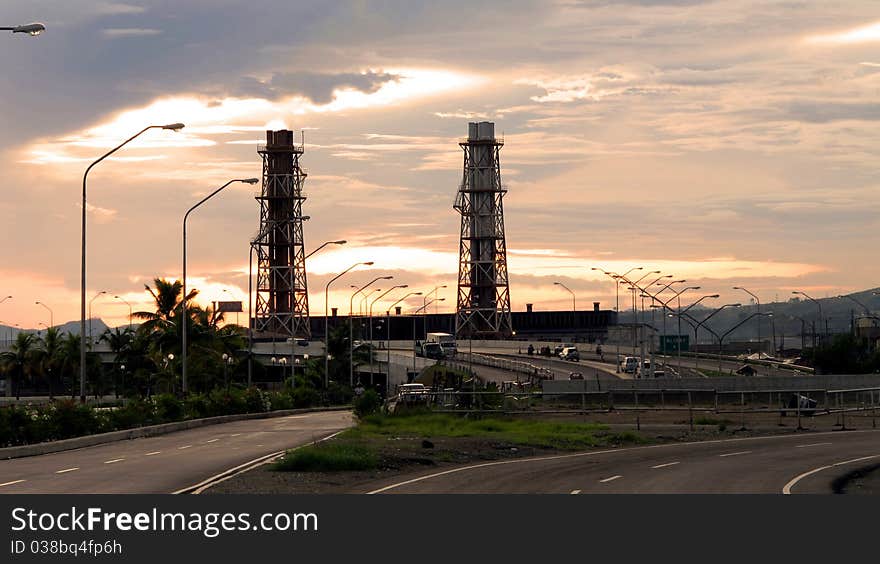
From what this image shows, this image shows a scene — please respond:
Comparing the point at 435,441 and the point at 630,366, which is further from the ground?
the point at 630,366

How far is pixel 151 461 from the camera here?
40.3 m

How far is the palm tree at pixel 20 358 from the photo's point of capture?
156000 millimetres

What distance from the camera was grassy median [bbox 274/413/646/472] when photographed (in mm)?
37312

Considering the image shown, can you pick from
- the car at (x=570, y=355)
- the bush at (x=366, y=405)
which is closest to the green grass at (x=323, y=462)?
the bush at (x=366, y=405)

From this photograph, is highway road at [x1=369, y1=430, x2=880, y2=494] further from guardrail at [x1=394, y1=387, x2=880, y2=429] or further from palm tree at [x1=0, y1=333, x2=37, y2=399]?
palm tree at [x1=0, y1=333, x2=37, y2=399]

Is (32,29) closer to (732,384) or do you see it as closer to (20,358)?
(732,384)

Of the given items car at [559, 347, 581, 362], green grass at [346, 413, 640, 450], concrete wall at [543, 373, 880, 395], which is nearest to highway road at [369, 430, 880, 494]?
green grass at [346, 413, 640, 450]

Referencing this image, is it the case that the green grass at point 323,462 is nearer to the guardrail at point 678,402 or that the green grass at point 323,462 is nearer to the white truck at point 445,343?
the guardrail at point 678,402

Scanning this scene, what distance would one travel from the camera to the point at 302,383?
110312mm

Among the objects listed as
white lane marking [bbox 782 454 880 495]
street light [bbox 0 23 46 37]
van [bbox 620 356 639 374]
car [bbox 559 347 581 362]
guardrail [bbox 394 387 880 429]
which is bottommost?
white lane marking [bbox 782 454 880 495]

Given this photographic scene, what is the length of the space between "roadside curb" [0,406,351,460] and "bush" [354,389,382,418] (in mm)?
7899

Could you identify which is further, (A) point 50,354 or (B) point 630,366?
(A) point 50,354

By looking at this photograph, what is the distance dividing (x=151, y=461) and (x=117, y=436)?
13848 mm

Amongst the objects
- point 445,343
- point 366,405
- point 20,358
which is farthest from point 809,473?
point 445,343
